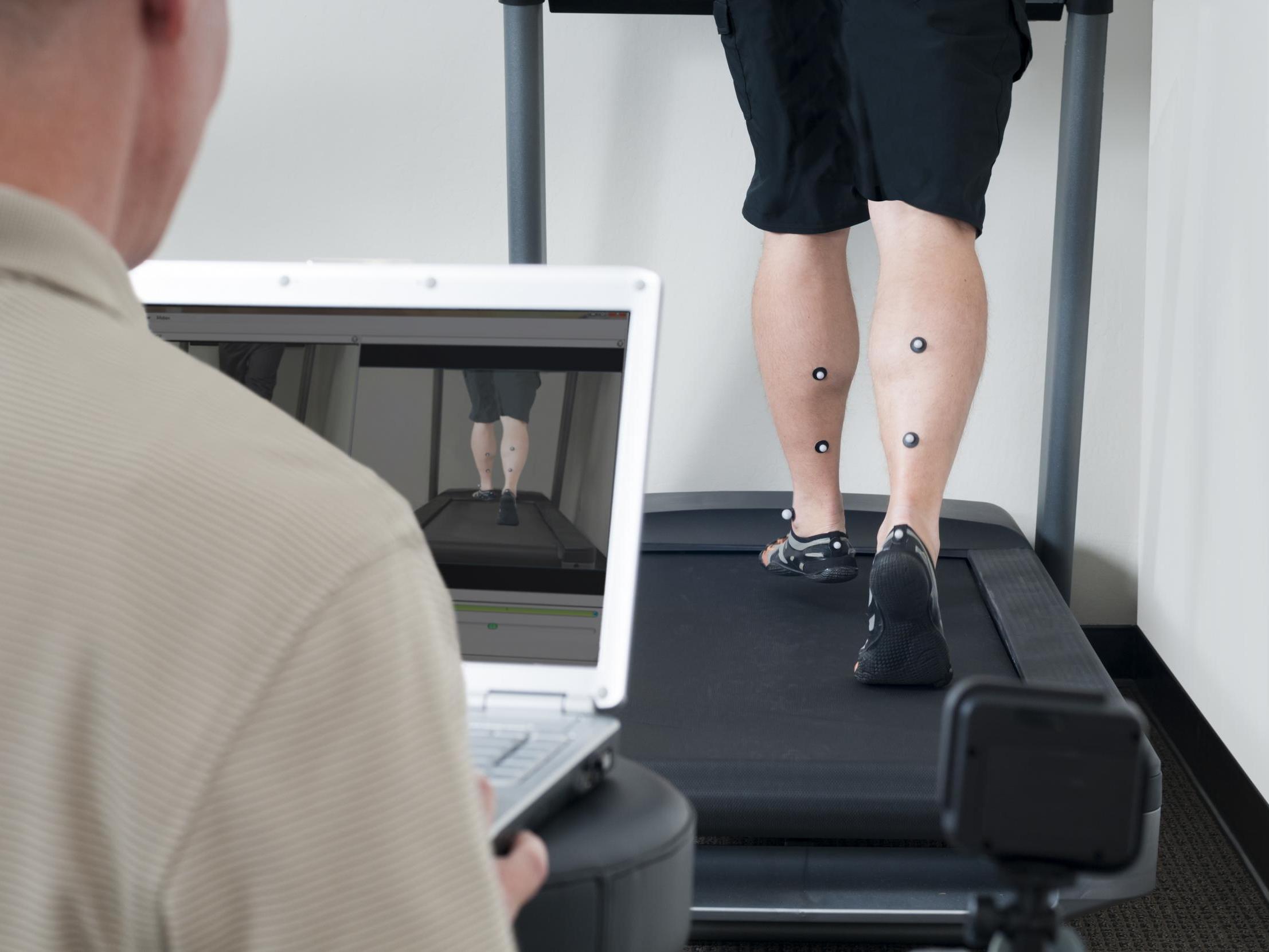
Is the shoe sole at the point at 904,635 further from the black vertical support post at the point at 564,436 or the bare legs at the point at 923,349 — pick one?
the black vertical support post at the point at 564,436

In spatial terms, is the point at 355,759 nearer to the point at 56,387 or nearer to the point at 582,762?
the point at 56,387

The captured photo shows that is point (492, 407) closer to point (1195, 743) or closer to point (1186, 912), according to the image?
point (1186, 912)

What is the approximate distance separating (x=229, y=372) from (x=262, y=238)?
1.48m

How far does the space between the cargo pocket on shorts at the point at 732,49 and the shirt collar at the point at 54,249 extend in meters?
1.45

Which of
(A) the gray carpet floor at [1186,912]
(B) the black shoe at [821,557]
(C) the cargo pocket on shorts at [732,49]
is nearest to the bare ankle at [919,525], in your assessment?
(B) the black shoe at [821,557]

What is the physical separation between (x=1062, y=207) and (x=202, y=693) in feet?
6.53

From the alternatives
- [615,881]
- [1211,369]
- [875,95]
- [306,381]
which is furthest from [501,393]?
[1211,369]

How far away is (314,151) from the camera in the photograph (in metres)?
2.31

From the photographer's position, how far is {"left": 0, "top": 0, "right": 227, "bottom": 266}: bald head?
37 centimetres

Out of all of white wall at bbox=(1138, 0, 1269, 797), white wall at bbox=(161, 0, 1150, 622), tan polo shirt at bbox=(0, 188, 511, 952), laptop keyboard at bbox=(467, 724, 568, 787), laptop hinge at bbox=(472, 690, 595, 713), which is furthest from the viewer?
white wall at bbox=(161, 0, 1150, 622)

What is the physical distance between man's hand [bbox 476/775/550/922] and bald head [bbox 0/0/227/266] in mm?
246

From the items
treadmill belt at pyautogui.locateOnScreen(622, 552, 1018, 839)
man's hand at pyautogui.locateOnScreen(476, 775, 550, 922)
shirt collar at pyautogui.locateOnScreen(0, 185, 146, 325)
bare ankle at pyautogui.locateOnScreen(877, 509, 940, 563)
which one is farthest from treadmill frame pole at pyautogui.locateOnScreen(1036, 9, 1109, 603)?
shirt collar at pyautogui.locateOnScreen(0, 185, 146, 325)

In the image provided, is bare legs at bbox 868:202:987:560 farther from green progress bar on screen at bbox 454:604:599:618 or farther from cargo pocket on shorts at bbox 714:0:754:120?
green progress bar on screen at bbox 454:604:599:618

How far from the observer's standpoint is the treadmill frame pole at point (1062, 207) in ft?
6.67
